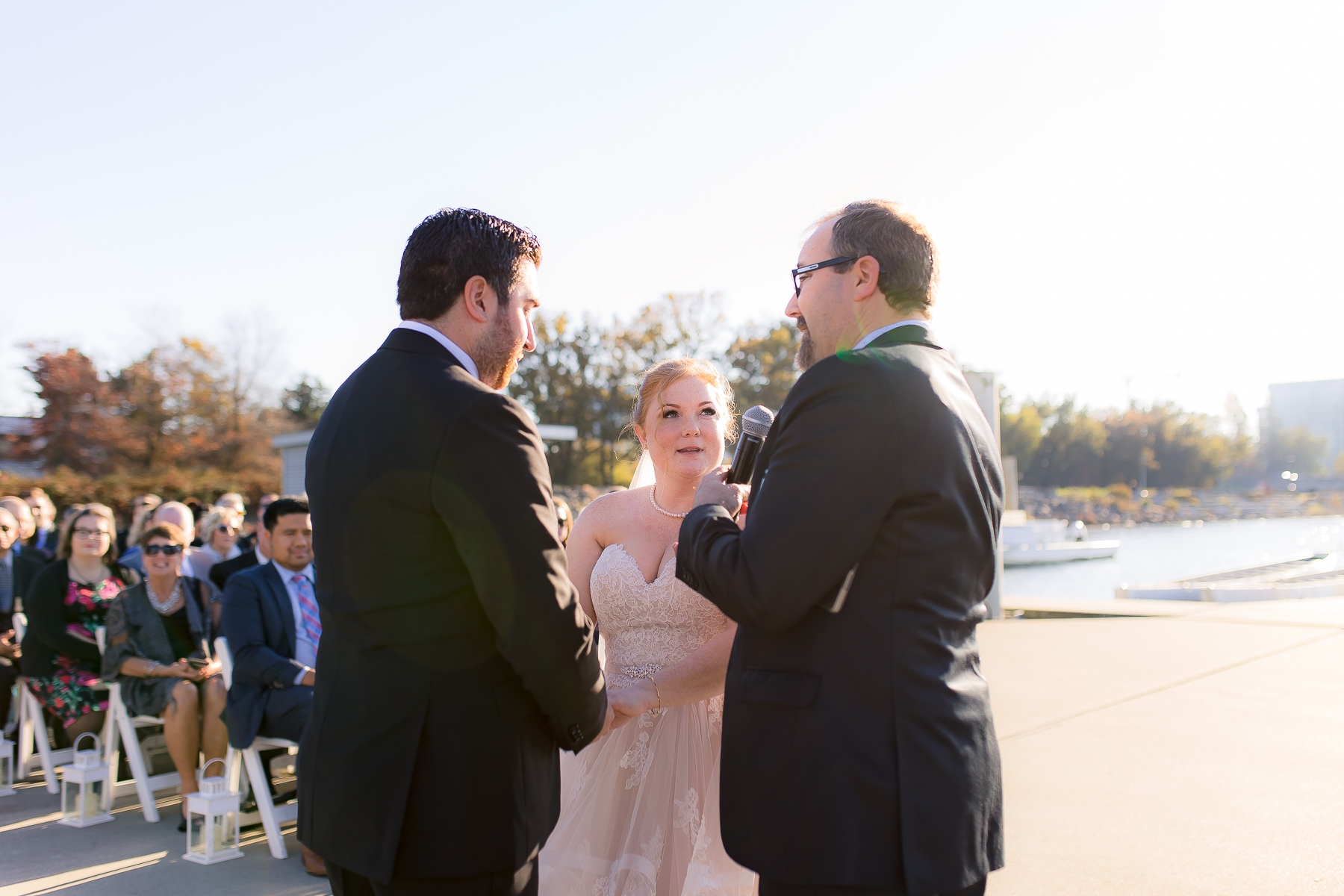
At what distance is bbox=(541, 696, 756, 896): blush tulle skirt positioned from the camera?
2.83m

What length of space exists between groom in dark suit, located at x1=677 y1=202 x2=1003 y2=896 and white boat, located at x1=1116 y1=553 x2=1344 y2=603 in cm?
1376

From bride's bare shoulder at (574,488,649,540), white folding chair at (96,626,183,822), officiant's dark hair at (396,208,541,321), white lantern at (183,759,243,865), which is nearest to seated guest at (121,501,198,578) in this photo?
white folding chair at (96,626,183,822)

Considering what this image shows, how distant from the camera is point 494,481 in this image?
1.76 m

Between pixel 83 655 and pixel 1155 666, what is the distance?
26.6 ft

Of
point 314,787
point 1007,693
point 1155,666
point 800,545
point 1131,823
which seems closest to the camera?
point 800,545

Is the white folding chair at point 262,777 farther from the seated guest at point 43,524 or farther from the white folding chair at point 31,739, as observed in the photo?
the seated guest at point 43,524

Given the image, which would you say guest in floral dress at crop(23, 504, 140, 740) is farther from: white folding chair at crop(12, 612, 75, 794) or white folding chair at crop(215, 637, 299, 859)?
white folding chair at crop(215, 637, 299, 859)

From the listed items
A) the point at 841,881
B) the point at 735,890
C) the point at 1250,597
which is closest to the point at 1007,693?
the point at 735,890

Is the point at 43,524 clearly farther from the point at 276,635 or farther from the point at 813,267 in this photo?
the point at 813,267

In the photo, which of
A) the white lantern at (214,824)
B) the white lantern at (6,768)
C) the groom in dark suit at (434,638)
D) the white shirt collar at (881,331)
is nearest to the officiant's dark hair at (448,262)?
the groom in dark suit at (434,638)

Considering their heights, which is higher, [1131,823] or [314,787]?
[314,787]

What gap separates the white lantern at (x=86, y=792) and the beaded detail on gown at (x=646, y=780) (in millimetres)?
3255

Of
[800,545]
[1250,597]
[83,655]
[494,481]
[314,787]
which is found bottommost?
[1250,597]

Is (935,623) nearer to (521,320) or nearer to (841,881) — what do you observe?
(841,881)
